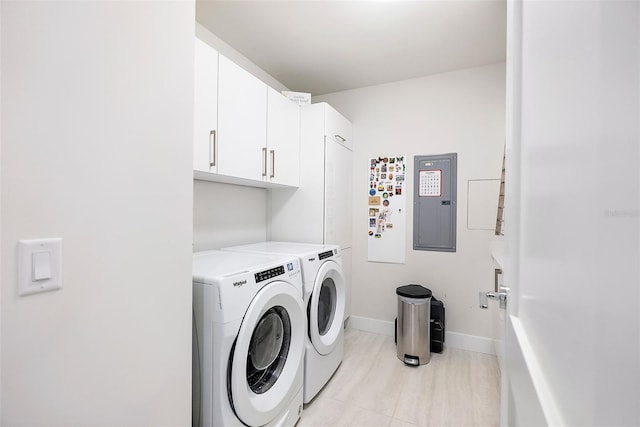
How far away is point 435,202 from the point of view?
9.09ft

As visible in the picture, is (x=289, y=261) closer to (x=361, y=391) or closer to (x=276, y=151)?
(x=276, y=151)

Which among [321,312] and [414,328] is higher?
[321,312]

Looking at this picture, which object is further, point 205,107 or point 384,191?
point 384,191

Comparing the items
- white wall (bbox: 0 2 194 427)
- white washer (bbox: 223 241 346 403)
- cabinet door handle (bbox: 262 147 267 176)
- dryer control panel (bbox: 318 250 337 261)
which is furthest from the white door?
cabinet door handle (bbox: 262 147 267 176)

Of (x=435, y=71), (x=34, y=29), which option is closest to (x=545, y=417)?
(x=34, y=29)

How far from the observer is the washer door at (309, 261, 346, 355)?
1.85 meters

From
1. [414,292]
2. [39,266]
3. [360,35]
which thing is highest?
[360,35]

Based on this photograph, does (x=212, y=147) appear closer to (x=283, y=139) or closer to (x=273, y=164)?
(x=273, y=164)

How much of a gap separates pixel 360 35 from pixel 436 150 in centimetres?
125

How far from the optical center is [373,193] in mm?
3016

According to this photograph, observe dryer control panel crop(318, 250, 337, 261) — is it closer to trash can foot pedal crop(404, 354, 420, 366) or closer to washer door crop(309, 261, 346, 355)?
washer door crop(309, 261, 346, 355)

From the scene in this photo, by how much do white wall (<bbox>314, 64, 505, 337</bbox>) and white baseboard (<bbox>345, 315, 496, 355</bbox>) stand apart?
0.05 m

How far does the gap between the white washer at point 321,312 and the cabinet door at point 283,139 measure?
2.14 feet

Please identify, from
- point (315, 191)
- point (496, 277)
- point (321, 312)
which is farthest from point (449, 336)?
point (315, 191)
